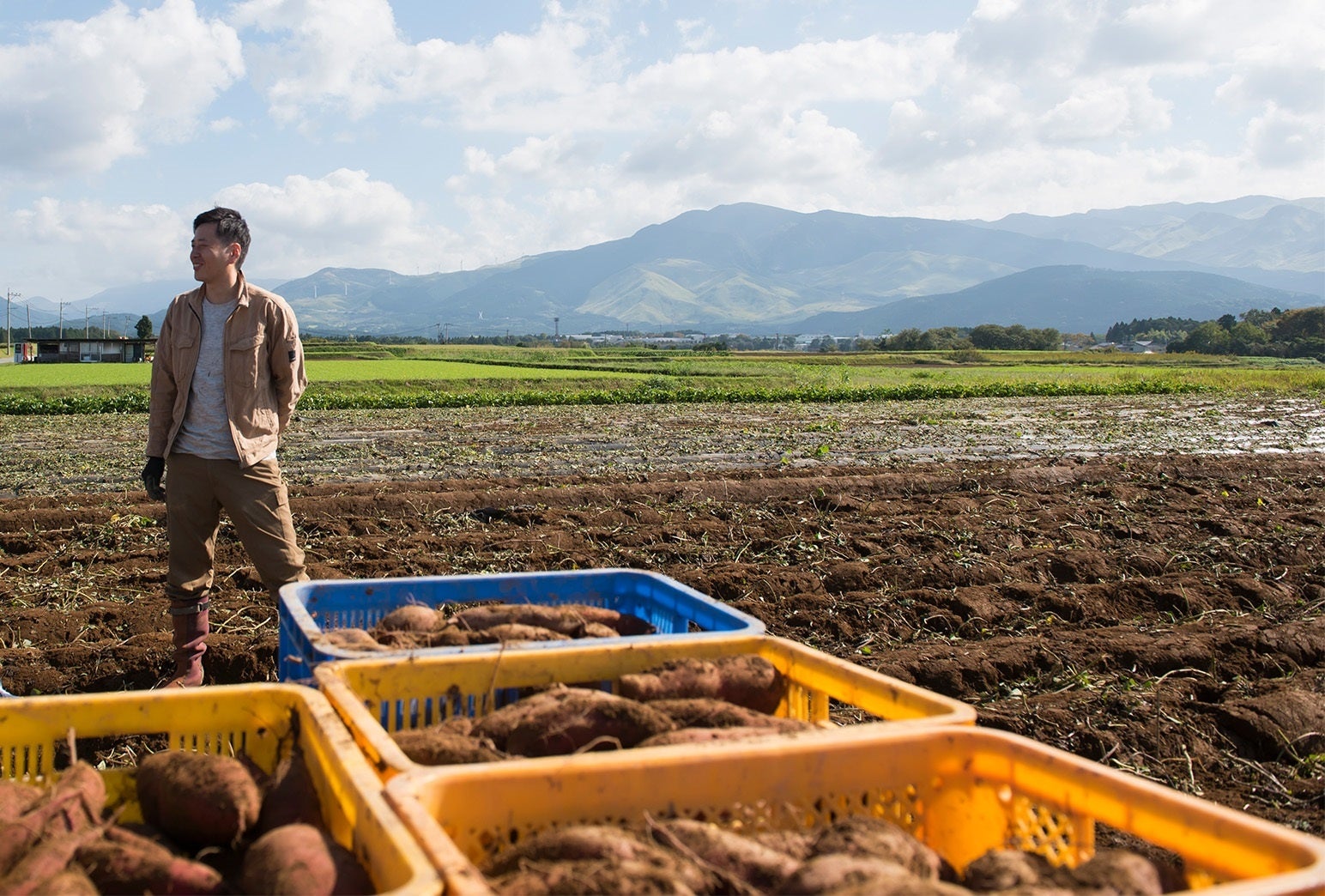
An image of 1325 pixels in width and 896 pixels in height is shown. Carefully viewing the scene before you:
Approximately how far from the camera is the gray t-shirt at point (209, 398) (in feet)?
14.3

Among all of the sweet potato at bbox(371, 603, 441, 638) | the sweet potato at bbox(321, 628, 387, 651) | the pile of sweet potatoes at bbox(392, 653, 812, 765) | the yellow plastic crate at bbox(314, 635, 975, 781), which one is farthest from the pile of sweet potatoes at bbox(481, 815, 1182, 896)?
the sweet potato at bbox(371, 603, 441, 638)

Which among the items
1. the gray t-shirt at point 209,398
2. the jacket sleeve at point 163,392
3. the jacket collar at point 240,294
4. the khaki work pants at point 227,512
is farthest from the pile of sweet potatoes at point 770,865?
the jacket sleeve at point 163,392

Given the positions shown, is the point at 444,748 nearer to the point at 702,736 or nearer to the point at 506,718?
the point at 506,718

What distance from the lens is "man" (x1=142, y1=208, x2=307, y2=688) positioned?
14.2 ft

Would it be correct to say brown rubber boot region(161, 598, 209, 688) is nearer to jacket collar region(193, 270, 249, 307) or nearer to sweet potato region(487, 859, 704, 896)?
jacket collar region(193, 270, 249, 307)

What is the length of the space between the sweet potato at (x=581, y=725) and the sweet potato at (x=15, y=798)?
2.98ft

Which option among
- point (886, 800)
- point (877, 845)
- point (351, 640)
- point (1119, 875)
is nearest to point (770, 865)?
point (877, 845)

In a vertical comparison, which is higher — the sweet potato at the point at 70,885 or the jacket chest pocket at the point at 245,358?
the jacket chest pocket at the point at 245,358

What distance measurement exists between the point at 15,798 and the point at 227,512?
2581 mm

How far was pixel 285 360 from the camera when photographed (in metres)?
4.48

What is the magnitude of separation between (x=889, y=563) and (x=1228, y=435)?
1467 centimetres

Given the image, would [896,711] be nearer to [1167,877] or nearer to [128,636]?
[1167,877]

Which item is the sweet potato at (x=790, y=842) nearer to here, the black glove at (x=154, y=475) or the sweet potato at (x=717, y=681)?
the sweet potato at (x=717, y=681)

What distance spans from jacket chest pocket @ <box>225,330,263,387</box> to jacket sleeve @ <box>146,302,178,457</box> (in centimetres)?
27
